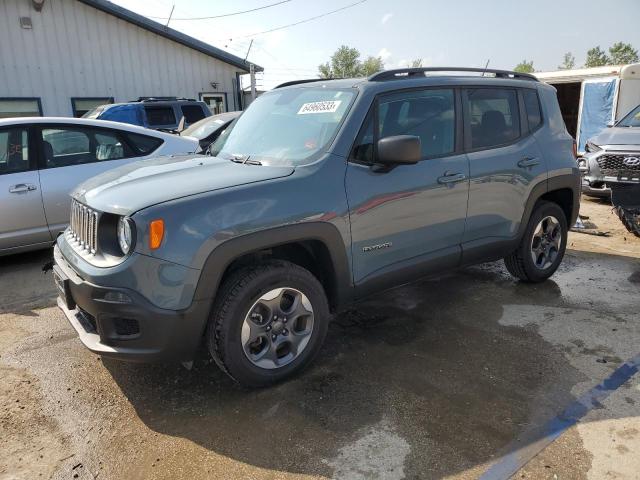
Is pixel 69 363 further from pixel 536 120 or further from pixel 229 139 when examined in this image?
pixel 536 120

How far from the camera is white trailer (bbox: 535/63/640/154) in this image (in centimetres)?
1176

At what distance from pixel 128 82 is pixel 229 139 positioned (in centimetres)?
1320

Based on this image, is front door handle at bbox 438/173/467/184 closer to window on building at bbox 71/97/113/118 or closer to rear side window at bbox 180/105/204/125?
rear side window at bbox 180/105/204/125

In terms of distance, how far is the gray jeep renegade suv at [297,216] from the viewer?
255cm

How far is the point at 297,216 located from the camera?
9.27 feet

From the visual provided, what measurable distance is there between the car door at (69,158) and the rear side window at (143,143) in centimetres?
6

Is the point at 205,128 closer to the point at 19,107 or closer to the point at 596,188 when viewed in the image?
the point at 596,188

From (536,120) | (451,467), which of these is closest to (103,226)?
(451,467)

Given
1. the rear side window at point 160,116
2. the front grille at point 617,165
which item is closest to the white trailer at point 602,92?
the front grille at point 617,165

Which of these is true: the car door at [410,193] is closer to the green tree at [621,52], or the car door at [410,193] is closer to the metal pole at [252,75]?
the metal pole at [252,75]

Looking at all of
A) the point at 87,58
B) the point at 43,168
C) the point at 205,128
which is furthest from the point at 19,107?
the point at 43,168

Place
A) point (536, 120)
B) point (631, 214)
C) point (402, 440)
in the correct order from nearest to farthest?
point (402, 440) < point (536, 120) < point (631, 214)

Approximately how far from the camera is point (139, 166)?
351cm

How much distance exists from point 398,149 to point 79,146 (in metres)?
3.97
